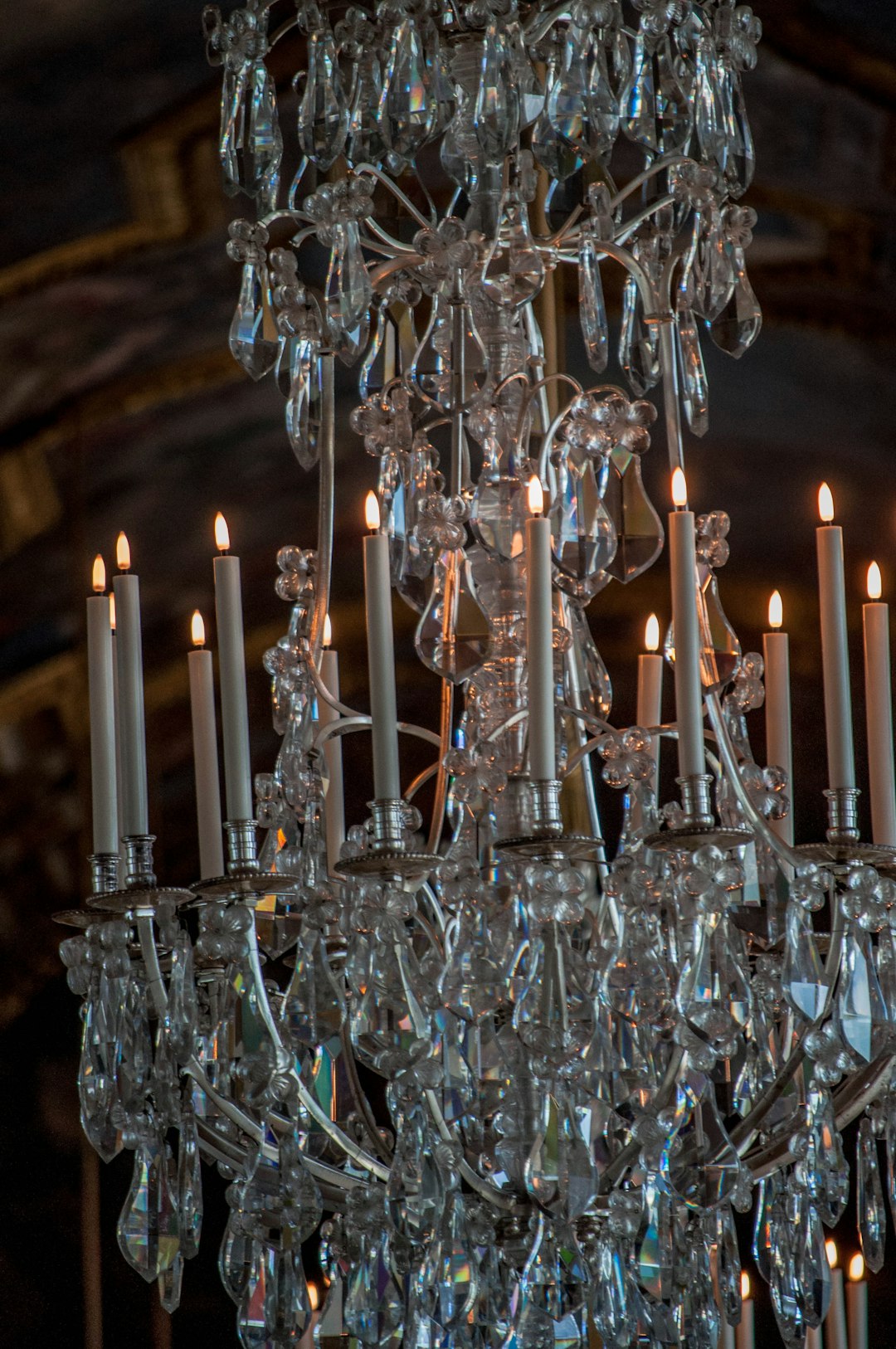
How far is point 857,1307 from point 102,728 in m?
1.76

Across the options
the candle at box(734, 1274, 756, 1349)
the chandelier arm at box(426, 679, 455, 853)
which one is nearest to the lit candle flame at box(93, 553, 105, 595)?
the chandelier arm at box(426, 679, 455, 853)

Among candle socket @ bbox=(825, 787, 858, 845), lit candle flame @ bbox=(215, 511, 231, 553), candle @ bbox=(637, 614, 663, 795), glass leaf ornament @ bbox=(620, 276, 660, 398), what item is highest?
glass leaf ornament @ bbox=(620, 276, 660, 398)

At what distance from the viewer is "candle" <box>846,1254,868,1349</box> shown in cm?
286

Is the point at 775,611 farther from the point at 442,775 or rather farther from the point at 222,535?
the point at 222,535

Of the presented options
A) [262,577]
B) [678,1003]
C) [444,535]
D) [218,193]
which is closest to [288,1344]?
[678,1003]

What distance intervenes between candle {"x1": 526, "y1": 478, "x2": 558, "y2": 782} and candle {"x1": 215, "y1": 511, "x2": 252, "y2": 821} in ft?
0.84

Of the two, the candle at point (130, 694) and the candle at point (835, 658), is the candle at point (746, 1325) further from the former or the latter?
the candle at point (130, 694)

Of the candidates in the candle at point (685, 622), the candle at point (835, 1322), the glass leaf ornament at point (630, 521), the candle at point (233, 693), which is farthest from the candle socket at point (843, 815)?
the candle at point (835, 1322)

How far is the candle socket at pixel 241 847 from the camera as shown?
154cm

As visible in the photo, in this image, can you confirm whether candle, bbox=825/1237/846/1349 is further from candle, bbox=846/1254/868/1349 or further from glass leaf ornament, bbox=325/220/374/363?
glass leaf ornament, bbox=325/220/374/363

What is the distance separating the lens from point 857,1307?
2.87 meters

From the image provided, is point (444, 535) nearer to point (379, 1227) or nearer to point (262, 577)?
point (379, 1227)

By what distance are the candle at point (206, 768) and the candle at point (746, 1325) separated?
4.80 feet

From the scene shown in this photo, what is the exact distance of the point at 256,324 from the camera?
1784 millimetres
